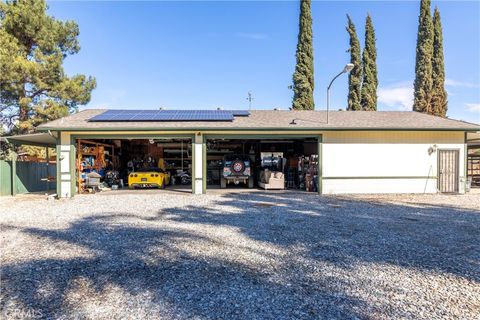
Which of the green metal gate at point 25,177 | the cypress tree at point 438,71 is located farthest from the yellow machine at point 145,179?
the cypress tree at point 438,71

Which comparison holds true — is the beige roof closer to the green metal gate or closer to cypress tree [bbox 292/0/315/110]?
the green metal gate

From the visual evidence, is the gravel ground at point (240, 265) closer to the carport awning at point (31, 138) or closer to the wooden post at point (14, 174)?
the carport awning at point (31, 138)

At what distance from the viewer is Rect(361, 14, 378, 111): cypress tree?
28.4 meters

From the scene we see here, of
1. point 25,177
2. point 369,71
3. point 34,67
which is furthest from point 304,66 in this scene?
point 25,177

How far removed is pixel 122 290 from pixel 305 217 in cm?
571

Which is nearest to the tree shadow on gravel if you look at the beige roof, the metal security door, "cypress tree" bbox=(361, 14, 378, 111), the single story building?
the single story building

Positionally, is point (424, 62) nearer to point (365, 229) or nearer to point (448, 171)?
point (448, 171)

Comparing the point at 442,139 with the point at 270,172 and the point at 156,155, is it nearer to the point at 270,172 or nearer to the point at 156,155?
the point at 270,172

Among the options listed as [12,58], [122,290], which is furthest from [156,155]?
[122,290]

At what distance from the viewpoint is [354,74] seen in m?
28.5

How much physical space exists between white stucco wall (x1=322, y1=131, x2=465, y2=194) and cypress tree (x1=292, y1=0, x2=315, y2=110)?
12.9 meters

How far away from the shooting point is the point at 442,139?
14102 millimetres

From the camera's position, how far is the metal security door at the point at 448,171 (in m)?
14.1

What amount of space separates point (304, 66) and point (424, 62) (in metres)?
11.3
